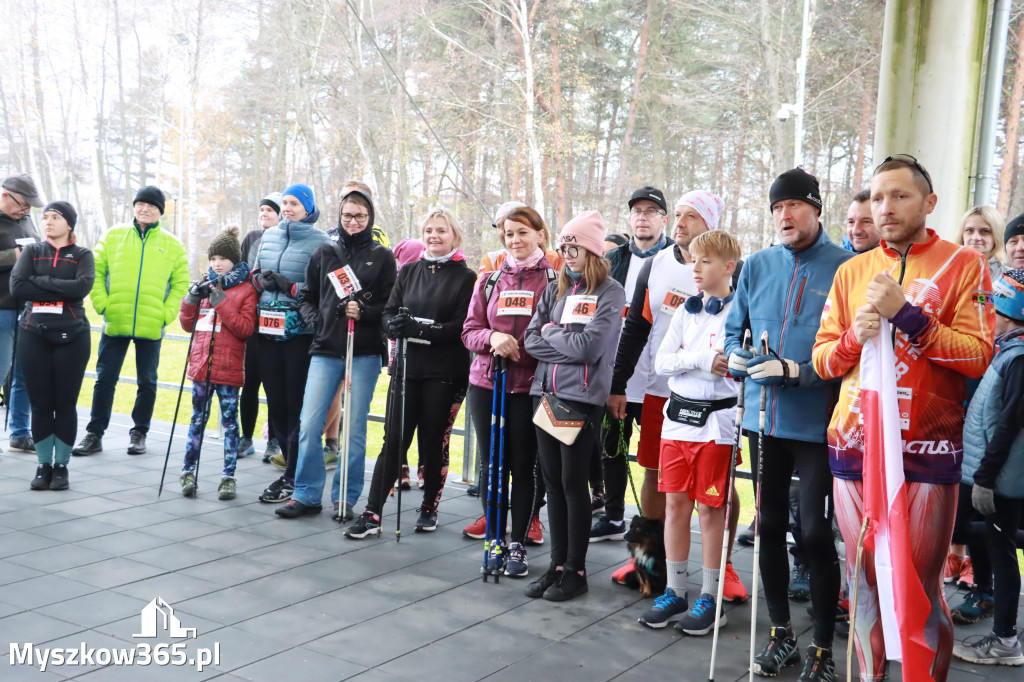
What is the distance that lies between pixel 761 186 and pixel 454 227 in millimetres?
7058

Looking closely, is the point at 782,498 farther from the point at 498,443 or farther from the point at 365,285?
the point at 365,285

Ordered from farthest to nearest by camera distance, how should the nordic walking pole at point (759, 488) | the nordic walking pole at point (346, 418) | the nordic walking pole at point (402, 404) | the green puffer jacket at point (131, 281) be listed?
the green puffer jacket at point (131, 281) < the nordic walking pole at point (346, 418) < the nordic walking pole at point (402, 404) < the nordic walking pole at point (759, 488)

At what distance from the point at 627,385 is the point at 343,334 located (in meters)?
1.51

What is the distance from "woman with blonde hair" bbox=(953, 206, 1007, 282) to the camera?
13.1 ft

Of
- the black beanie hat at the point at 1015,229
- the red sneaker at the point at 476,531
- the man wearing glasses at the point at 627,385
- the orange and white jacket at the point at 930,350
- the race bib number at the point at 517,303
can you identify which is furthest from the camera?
the red sneaker at the point at 476,531

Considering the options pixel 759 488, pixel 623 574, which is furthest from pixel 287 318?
pixel 759 488

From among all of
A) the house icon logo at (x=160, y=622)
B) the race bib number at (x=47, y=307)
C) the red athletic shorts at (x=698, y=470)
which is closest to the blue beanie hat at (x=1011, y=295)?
the red athletic shorts at (x=698, y=470)

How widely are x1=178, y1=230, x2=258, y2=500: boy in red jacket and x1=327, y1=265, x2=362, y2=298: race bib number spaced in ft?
2.92

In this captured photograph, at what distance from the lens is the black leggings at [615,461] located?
4625 mm

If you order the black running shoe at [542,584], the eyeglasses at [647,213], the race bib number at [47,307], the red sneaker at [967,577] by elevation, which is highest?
the eyeglasses at [647,213]

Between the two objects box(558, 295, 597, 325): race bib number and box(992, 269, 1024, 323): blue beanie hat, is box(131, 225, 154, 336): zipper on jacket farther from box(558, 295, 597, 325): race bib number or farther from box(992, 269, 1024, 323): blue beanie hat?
box(992, 269, 1024, 323): blue beanie hat

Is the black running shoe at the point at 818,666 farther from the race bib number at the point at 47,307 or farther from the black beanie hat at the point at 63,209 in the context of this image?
the black beanie hat at the point at 63,209

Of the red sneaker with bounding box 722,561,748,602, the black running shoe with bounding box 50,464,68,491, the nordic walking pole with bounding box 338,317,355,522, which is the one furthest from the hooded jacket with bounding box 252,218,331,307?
the red sneaker with bounding box 722,561,748,602

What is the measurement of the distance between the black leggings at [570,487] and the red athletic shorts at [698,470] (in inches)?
15.1
